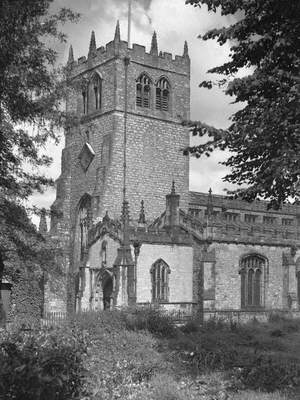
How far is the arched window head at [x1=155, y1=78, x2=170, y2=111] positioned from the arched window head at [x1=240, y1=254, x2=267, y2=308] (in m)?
14.9

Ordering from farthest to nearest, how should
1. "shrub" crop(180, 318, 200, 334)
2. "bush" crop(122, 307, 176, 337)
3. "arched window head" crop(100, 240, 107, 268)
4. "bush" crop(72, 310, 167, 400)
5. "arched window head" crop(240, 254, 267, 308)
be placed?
1. "arched window head" crop(100, 240, 107, 268)
2. "arched window head" crop(240, 254, 267, 308)
3. "shrub" crop(180, 318, 200, 334)
4. "bush" crop(122, 307, 176, 337)
5. "bush" crop(72, 310, 167, 400)

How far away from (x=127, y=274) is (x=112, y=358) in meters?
22.1

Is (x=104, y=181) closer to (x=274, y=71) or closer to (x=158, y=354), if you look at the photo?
(x=158, y=354)

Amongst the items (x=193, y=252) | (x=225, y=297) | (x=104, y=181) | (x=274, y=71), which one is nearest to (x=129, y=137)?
(x=104, y=181)

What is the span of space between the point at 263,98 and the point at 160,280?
27124mm

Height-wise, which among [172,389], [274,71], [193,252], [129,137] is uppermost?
[129,137]

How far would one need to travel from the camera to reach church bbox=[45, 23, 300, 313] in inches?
1571

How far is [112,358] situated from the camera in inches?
620

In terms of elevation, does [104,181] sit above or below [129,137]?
below

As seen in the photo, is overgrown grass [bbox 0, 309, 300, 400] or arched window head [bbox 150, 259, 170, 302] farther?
arched window head [bbox 150, 259, 170, 302]

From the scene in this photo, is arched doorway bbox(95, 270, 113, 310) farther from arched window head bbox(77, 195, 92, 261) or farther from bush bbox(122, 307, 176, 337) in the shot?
bush bbox(122, 307, 176, 337)

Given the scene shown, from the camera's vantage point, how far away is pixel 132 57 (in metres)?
49.3

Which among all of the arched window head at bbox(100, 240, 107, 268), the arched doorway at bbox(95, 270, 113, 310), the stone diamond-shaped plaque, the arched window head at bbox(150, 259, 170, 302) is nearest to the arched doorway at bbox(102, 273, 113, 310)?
the arched doorway at bbox(95, 270, 113, 310)

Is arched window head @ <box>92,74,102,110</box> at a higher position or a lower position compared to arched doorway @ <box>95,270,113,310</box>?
higher
